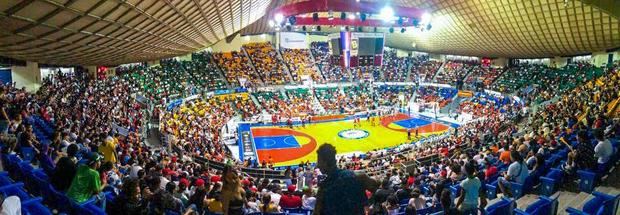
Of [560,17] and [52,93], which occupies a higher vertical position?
[560,17]

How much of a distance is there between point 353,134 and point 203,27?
50.9 ft

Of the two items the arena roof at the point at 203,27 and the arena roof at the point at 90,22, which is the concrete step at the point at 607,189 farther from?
the arena roof at the point at 90,22

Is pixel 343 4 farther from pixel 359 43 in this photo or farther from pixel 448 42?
pixel 448 42

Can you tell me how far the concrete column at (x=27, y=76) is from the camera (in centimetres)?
2398

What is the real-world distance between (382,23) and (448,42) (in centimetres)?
1678

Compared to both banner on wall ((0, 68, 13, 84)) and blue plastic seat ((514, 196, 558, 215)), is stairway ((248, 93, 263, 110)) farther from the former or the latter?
blue plastic seat ((514, 196, 558, 215))

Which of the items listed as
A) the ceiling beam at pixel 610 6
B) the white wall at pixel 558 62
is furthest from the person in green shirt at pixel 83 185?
the white wall at pixel 558 62

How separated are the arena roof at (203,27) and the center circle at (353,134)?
1262 cm

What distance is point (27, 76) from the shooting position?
79.9 ft

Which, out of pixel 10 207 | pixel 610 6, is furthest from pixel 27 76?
pixel 610 6

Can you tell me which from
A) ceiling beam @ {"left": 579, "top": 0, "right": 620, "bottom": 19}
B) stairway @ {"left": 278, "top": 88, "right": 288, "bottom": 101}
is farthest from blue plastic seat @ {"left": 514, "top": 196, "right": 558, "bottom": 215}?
stairway @ {"left": 278, "top": 88, "right": 288, "bottom": 101}

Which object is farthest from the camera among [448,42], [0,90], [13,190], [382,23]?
[448,42]

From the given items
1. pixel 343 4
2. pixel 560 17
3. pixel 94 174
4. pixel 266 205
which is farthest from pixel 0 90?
pixel 560 17

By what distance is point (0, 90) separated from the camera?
429 inches
